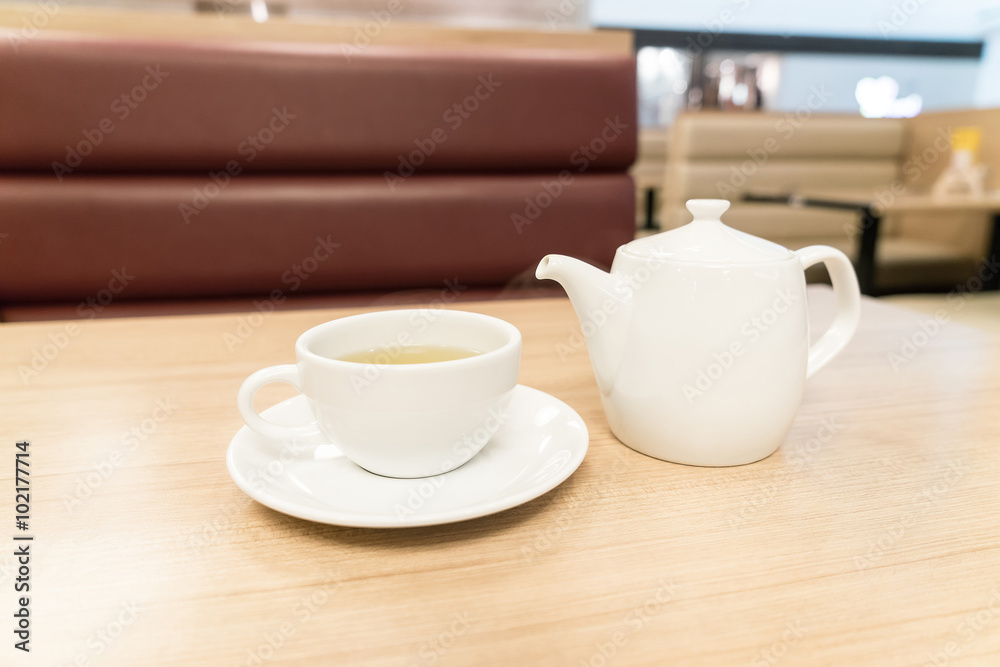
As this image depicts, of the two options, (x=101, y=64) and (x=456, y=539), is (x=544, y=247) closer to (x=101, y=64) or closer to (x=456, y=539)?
(x=101, y=64)

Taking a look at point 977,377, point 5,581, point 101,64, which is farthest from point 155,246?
point 977,377

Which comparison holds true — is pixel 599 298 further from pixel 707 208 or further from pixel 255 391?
pixel 255 391

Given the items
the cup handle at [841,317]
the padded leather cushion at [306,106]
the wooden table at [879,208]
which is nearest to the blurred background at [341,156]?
the padded leather cushion at [306,106]

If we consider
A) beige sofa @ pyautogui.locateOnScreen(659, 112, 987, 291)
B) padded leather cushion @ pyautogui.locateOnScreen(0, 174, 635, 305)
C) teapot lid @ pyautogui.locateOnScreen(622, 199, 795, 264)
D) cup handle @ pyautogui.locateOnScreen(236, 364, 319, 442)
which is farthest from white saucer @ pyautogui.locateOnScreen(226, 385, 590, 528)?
beige sofa @ pyautogui.locateOnScreen(659, 112, 987, 291)

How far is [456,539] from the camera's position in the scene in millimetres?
355

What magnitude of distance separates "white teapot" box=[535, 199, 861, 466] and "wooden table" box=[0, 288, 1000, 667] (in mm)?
30

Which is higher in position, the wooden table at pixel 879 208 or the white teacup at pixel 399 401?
the white teacup at pixel 399 401

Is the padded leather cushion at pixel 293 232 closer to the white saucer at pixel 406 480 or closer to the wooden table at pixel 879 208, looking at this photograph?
the white saucer at pixel 406 480

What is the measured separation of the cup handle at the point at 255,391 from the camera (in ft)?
1.35

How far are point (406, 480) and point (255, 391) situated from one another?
0.11 m

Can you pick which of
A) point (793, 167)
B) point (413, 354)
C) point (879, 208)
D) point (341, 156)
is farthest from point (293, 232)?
point (793, 167)

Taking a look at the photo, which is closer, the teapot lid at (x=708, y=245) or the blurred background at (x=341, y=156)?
the teapot lid at (x=708, y=245)

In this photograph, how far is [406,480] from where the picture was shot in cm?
40

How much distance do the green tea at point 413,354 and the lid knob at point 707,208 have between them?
0.60 feet
